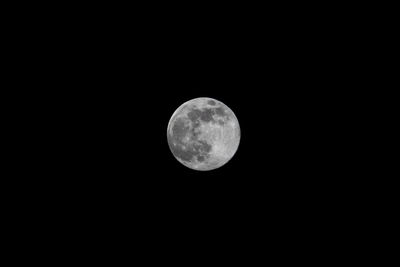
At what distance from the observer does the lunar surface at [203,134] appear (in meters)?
7.32

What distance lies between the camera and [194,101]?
25.3 ft

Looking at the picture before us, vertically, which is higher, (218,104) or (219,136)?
(218,104)

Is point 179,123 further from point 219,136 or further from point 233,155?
point 233,155

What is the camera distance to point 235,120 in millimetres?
7773

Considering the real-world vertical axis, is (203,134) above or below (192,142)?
above

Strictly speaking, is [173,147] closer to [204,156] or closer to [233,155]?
[204,156]

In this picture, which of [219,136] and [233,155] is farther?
[233,155]

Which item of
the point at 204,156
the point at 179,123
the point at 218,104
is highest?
the point at 218,104

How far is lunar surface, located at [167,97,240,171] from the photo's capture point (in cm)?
732

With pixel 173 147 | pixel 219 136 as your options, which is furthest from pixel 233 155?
pixel 173 147

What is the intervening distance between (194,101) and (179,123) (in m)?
0.62

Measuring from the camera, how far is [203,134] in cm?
729

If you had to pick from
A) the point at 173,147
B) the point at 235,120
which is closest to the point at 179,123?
the point at 173,147

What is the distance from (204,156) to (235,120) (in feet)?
3.61
